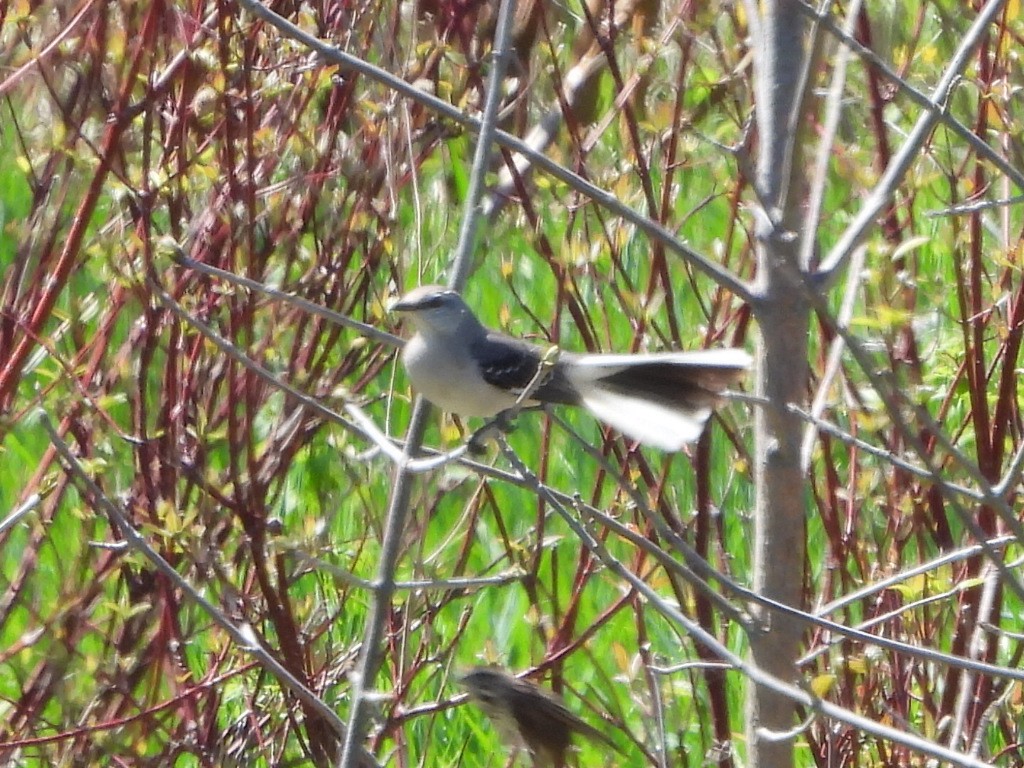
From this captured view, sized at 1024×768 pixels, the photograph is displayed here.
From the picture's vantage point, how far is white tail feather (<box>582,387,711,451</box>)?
2.16 metres

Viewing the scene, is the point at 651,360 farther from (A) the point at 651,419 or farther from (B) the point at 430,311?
(B) the point at 430,311

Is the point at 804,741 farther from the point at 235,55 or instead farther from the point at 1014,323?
the point at 235,55

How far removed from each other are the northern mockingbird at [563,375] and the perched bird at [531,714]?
0.49 metres

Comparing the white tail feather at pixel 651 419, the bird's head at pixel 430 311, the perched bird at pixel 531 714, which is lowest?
the perched bird at pixel 531 714

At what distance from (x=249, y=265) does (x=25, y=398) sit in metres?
1.65

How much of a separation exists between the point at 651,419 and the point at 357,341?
91 cm

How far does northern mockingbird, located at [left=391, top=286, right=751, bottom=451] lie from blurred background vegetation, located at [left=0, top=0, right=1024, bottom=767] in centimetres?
11

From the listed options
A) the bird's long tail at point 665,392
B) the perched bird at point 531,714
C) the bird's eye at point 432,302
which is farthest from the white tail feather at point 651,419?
the perched bird at point 531,714

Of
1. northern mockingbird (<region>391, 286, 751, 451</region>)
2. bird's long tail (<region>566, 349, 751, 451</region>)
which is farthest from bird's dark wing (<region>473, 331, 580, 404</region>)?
bird's long tail (<region>566, 349, 751, 451</region>)

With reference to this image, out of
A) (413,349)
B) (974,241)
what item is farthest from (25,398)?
(974,241)

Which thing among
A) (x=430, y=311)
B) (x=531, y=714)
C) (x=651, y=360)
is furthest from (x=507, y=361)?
(x=531, y=714)

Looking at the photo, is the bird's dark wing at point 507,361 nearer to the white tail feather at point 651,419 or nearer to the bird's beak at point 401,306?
the bird's beak at point 401,306

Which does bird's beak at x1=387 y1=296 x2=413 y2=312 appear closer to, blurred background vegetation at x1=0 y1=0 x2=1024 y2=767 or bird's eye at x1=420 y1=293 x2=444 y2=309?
bird's eye at x1=420 y1=293 x2=444 y2=309

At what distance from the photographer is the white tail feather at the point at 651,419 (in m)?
2.16
